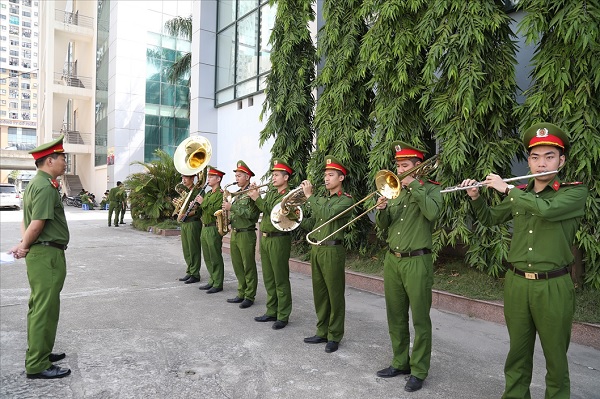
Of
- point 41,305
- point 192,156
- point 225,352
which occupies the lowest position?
point 225,352

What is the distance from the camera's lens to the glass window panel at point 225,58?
15.0 m

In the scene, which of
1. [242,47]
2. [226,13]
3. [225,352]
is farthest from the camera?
[226,13]

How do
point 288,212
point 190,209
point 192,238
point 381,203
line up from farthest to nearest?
1. point 192,238
2. point 190,209
3. point 288,212
4. point 381,203

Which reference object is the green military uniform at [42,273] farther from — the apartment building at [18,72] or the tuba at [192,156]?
the apartment building at [18,72]

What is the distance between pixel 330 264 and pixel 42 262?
9.09ft

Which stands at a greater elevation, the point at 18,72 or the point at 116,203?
the point at 18,72

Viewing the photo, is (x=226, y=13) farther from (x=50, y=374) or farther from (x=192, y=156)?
(x=50, y=374)

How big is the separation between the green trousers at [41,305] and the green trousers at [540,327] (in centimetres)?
392

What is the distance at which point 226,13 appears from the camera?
15.4 metres

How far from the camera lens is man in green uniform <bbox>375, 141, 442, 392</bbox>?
3762 mm

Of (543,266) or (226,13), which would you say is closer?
(543,266)

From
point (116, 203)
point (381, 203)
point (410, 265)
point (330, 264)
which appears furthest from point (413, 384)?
point (116, 203)

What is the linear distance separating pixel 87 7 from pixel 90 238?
32317 mm

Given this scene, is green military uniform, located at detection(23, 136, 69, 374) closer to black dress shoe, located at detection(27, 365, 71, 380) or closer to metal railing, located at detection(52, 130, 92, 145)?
black dress shoe, located at detection(27, 365, 71, 380)
